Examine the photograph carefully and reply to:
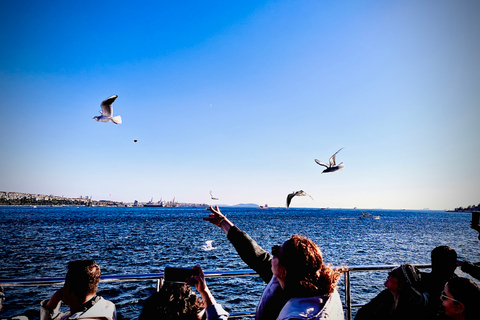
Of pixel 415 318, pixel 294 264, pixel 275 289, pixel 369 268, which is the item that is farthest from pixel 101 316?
pixel 369 268

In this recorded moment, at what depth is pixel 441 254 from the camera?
2.34 m

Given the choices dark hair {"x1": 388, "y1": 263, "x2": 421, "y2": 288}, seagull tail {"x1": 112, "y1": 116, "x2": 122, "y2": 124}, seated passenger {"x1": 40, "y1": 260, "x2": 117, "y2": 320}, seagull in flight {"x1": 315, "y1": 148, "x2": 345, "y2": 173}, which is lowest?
seated passenger {"x1": 40, "y1": 260, "x2": 117, "y2": 320}

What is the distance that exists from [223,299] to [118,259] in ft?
43.7

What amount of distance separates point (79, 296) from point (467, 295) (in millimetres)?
3022

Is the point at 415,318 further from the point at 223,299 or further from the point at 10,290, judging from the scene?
the point at 10,290

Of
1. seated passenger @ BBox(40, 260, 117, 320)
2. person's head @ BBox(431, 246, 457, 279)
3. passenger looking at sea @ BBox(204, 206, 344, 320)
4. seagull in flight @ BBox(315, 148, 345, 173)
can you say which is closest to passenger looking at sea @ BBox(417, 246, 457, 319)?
person's head @ BBox(431, 246, 457, 279)

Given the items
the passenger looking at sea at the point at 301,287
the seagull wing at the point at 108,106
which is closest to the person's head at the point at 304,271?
the passenger looking at sea at the point at 301,287

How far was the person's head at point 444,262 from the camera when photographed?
228 centimetres

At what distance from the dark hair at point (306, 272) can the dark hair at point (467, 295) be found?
3.94 ft

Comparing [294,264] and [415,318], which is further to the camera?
[415,318]

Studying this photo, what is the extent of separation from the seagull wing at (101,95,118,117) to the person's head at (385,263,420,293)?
25.7ft

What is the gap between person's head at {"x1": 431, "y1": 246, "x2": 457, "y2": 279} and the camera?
7.47 ft

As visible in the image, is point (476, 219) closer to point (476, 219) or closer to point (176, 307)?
point (476, 219)

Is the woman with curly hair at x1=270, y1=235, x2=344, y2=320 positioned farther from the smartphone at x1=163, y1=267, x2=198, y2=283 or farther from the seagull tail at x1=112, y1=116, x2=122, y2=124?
the seagull tail at x1=112, y1=116, x2=122, y2=124
